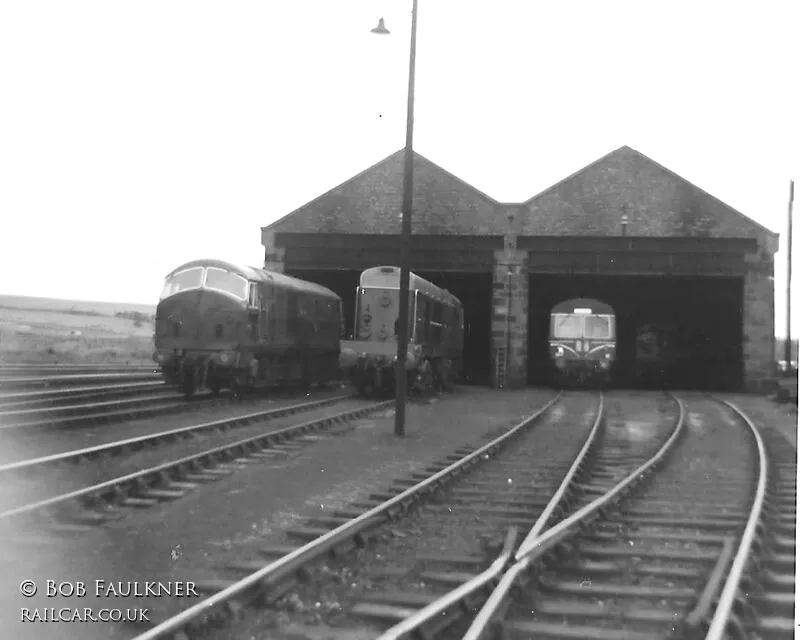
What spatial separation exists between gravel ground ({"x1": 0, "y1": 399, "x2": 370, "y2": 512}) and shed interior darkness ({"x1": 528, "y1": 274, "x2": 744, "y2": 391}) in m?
19.2

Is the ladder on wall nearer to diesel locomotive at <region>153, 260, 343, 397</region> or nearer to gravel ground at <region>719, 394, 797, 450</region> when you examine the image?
gravel ground at <region>719, 394, 797, 450</region>

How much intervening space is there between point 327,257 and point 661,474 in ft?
58.4

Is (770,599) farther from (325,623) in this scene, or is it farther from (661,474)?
(661,474)

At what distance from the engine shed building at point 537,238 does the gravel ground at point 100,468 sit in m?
13.8

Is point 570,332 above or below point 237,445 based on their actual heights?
above

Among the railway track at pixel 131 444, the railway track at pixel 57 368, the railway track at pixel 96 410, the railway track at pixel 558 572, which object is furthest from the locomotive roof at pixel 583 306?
the railway track at pixel 558 572

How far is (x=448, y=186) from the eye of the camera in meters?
28.0

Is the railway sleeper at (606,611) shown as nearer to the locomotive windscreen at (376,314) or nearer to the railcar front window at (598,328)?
the locomotive windscreen at (376,314)

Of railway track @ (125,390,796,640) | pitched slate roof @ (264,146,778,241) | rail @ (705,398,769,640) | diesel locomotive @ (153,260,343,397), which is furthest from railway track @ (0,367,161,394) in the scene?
rail @ (705,398,769,640)

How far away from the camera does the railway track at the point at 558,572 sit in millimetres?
4781

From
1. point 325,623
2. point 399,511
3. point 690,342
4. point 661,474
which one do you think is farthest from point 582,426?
point 690,342

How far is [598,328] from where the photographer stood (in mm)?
28406

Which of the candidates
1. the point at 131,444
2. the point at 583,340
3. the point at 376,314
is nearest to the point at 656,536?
the point at 131,444

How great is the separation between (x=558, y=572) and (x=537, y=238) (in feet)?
75.6
